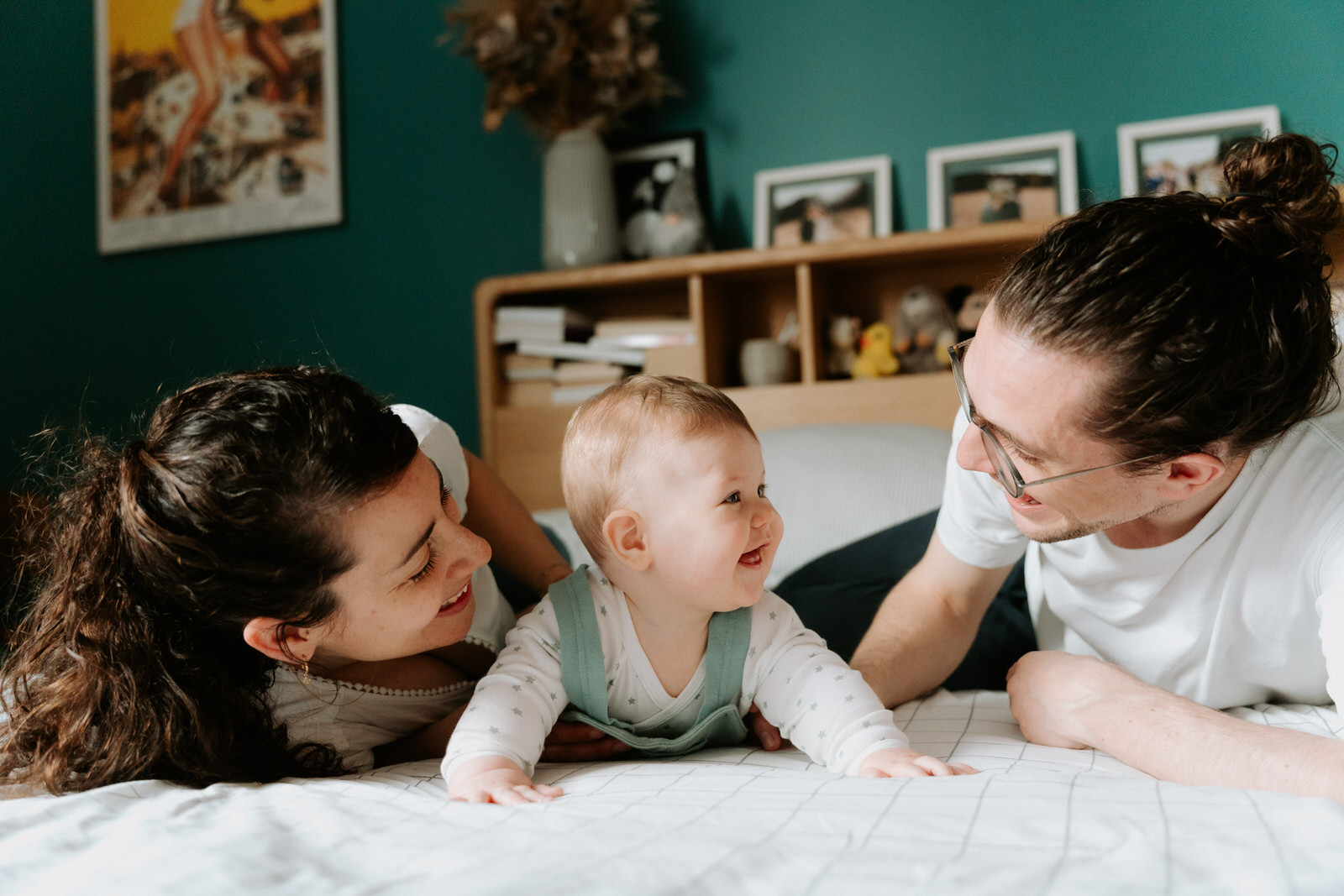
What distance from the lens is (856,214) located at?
2.35 metres

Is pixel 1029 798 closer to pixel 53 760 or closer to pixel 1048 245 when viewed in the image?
pixel 1048 245

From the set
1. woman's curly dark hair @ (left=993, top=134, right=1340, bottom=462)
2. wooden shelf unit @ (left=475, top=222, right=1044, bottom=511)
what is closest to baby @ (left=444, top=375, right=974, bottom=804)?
woman's curly dark hair @ (left=993, top=134, right=1340, bottom=462)

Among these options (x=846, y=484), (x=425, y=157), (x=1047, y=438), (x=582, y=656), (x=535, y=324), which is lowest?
(x=582, y=656)

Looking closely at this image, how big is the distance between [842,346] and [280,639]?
1.61 m

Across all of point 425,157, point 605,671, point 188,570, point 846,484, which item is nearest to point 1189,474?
point 605,671

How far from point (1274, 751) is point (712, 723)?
20.7 inches

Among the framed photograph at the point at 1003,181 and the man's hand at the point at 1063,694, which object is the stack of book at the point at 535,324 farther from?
the man's hand at the point at 1063,694

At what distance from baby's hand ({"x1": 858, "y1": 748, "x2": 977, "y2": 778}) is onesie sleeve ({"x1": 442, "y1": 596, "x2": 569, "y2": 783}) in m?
0.32

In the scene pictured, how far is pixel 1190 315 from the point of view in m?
0.83

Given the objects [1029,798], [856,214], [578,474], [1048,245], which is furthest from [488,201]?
[1029,798]

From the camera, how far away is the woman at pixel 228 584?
2.89 feet

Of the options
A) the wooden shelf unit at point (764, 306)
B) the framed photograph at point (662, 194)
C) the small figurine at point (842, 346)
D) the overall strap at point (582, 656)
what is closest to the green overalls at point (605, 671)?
the overall strap at point (582, 656)

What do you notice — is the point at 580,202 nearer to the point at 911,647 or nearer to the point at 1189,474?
the point at 911,647

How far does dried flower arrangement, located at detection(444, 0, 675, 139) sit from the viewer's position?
229 cm
